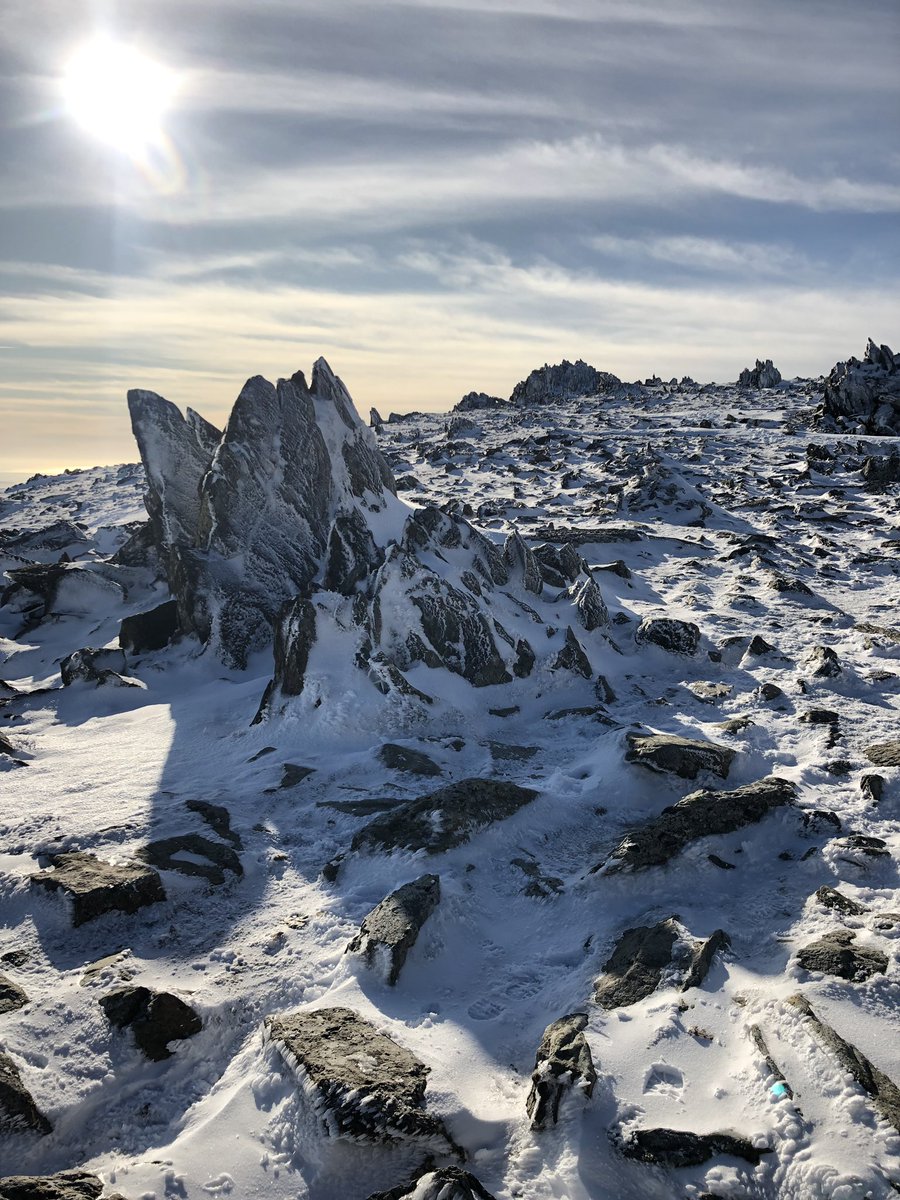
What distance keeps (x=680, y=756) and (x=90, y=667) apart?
46.0ft

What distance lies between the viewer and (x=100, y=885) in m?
8.74

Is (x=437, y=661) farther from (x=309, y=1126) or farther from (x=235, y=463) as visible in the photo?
(x=309, y=1126)

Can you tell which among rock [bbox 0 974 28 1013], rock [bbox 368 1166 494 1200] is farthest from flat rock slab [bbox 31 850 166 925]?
rock [bbox 368 1166 494 1200]

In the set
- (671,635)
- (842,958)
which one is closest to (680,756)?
(842,958)

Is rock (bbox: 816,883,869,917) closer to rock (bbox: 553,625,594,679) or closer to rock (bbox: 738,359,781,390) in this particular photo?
rock (bbox: 553,625,594,679)

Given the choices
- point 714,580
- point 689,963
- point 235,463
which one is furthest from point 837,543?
point 689,963

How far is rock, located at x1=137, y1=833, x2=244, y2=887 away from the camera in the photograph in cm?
957

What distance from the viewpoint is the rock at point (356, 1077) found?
18.1ft

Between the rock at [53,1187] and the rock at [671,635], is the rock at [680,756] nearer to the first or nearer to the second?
the rock at [671,635]

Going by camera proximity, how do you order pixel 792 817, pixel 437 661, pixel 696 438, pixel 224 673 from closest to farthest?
pixel 792 817 → pixel 437 661 → pixel 224 673 → pixel 696 438

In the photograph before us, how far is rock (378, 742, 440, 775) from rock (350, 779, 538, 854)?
1579mm

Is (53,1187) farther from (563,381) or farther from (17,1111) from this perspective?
(563,381)

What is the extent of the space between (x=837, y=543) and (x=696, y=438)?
2658 centimetres

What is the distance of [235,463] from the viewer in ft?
63.6
